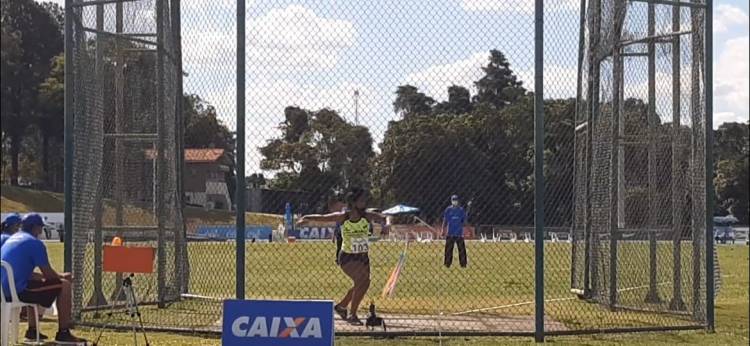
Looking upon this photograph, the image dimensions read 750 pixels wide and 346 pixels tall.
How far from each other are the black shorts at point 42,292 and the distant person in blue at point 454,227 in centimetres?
688

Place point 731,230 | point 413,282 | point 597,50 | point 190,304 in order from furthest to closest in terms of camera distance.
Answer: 1. point 731,230
2. point 413,282
3. point 597,50
4. point 190,304

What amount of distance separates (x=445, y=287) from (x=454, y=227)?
5.65ft

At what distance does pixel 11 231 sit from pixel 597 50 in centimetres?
838

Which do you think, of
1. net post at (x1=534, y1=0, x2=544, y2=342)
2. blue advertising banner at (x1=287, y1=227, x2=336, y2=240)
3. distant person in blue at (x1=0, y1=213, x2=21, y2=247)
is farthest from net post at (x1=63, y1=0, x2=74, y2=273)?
blue advertising banner at (x1=287, y1=227, x2=336, y2=240)

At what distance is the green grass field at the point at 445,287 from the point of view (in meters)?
12.1

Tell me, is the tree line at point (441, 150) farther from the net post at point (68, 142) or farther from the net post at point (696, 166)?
the net post at point (68, 142)

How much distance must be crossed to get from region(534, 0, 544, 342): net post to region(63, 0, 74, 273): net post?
5492mm

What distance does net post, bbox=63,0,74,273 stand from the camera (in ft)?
40.9

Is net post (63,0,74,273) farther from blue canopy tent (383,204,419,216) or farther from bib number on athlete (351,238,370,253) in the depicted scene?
blue canopy tent (383,204,419,216)

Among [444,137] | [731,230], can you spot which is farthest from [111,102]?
[731,230]

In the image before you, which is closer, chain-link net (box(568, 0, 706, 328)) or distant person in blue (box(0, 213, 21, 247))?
distant person in blue (box(0, 213, 21, 247))


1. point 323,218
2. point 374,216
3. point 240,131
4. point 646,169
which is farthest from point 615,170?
point 240,131

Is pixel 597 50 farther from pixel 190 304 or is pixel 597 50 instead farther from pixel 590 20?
pixel 190 304

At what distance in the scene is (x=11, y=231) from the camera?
11008 mm
